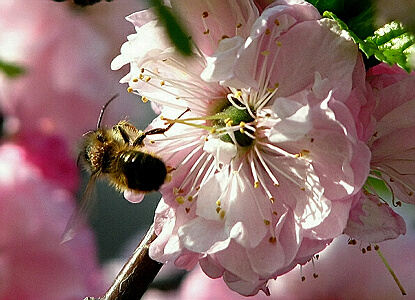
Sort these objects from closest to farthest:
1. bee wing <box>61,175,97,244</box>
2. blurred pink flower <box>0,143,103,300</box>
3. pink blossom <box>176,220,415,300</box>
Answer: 1. bee wing <box>61,175,97,244</box>
2. pink blossom <box>176,220,415,300</box>
3. blurred pink flower <box>0,143,103,300</box>

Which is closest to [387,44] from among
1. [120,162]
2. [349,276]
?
[120,162]

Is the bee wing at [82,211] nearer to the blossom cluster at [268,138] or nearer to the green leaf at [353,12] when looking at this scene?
the blossom cluster at [268,138]

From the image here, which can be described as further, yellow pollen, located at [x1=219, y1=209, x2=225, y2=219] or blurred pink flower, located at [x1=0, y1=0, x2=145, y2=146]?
blurred pink flower, located at [x1=0, y1=0, x2=145, y2=146]

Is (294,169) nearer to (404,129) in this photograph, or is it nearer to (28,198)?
(404,129)

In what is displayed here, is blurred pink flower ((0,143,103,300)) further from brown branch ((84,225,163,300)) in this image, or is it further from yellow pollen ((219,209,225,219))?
yellow pollen ((219,209,225,219))

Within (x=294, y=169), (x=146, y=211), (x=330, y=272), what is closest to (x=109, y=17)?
(x=330, y=272)

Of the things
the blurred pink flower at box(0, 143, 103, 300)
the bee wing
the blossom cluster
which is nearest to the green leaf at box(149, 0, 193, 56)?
the blossom cluster

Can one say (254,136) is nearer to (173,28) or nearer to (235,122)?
(235,122)
